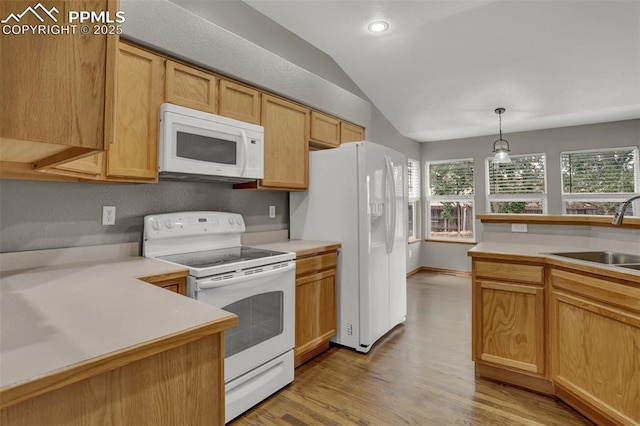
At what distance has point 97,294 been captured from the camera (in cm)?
117

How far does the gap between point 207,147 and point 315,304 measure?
1437 mm

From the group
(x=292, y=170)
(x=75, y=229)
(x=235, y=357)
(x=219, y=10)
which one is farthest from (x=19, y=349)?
(x=219, y=10)

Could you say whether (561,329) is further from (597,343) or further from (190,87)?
(190,87)

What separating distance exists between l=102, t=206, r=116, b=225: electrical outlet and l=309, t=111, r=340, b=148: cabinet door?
1.79 meters

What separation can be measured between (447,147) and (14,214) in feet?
19.4

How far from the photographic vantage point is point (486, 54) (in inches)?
137

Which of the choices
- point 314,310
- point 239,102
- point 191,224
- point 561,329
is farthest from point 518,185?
point 191,224

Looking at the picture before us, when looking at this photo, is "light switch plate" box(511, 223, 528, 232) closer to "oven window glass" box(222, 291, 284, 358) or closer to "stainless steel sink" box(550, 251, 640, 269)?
"stainless steel sink" box(550, 251, 640, 269)

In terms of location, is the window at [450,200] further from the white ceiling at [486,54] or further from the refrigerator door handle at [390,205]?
the refrigerator door handle at [390,205]

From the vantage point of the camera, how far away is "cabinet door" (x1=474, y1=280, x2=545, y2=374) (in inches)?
84.4

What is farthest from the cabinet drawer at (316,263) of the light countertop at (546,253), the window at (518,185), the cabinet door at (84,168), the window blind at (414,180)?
the window at (518,185)

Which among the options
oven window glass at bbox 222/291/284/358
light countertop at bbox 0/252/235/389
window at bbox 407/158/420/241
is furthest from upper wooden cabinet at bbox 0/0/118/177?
window at bbox 407/158/420/241

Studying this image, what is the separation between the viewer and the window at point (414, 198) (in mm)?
5973

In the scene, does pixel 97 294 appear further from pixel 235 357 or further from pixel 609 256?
pixel 609 256
